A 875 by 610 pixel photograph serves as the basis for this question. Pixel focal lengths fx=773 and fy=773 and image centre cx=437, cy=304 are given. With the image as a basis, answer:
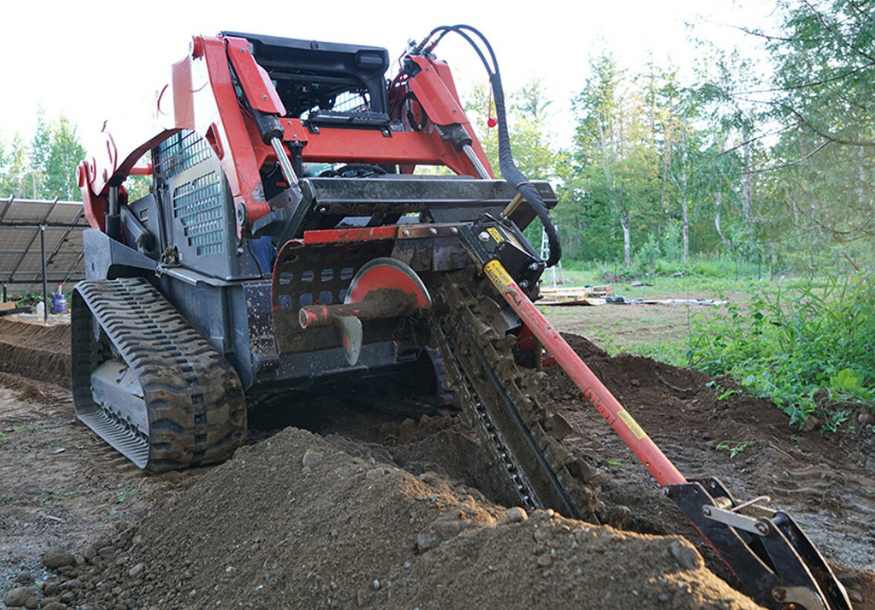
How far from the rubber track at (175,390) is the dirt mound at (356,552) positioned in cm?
74

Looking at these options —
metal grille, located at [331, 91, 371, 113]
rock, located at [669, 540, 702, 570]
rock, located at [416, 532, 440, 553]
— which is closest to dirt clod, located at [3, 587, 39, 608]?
rock, located at [416, 532, 440, 553]

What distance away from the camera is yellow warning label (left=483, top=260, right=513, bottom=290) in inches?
130

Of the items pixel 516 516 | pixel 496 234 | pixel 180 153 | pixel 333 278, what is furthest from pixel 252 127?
pixel 516 516

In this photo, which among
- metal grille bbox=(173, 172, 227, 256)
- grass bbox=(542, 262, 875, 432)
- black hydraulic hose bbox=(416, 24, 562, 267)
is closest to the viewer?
black hydraulic hose bbox=(416, 24, 562, 267)

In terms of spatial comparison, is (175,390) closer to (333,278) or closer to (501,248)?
(333,278)

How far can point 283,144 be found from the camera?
169 inches

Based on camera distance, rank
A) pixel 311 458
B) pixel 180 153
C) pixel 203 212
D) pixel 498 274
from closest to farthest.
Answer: pixel 311 458 → pixel 498 274 → pixel 203 212 → pixel 180 153

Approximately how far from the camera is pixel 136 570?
116 inches

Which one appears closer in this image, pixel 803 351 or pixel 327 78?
pixel 327 78

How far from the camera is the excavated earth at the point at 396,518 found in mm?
2037

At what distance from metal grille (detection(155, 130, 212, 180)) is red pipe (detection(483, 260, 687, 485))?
212 centimetres

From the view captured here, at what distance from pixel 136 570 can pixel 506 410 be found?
156 cm

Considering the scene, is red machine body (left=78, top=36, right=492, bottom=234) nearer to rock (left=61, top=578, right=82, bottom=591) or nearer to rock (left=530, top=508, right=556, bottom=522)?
rock (left=61, top=578, right=82, bottom=591)

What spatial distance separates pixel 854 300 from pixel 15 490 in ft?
19.7
